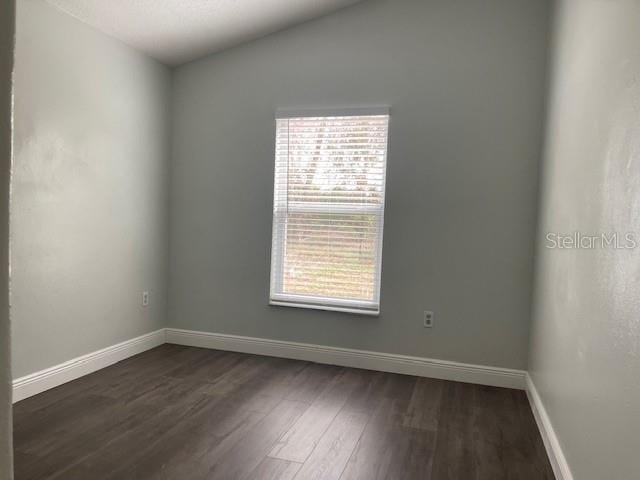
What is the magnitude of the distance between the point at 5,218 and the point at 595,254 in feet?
6.42

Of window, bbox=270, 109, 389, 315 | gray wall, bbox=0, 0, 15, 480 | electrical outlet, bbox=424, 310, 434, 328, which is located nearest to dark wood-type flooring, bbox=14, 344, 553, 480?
electrical outlet, bbox=424, 310, 434, 328

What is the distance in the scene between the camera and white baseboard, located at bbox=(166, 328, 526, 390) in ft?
11.2

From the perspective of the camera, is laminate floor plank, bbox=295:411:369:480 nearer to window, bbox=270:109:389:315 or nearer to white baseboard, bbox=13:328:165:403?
window, bbox=270:109:389:315

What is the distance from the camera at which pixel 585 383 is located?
1.83m

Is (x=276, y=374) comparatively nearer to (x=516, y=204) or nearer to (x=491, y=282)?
(x=491, y=282)

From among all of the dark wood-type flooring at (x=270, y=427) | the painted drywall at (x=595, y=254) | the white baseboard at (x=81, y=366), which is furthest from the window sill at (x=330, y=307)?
the painted drywall at (x=595, y=254)

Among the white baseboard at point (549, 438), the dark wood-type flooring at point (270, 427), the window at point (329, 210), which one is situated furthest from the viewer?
the window at point (329, 210)

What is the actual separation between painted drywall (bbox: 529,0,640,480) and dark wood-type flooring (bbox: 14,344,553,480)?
463 millimetres

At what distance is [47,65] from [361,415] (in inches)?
115

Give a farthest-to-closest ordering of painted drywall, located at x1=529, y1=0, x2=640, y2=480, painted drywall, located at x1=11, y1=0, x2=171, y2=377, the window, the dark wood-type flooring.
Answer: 1. the window
2. painted drywall, located at x1=11, y1=0, x2=171, y2=377
3. the dark wood-type flooring
4. painted drywall, located at x1=529, y1=0, x2=640, y2=480

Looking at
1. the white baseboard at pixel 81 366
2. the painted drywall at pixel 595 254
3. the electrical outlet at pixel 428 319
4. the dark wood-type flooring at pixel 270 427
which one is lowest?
the dark wood-type flooring at pixel 270 427

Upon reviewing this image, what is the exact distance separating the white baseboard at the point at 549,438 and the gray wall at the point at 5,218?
7.17ft

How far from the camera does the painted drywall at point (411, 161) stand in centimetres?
334

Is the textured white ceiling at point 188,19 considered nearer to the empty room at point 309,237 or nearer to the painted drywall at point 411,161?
the empty room at point 309,237
